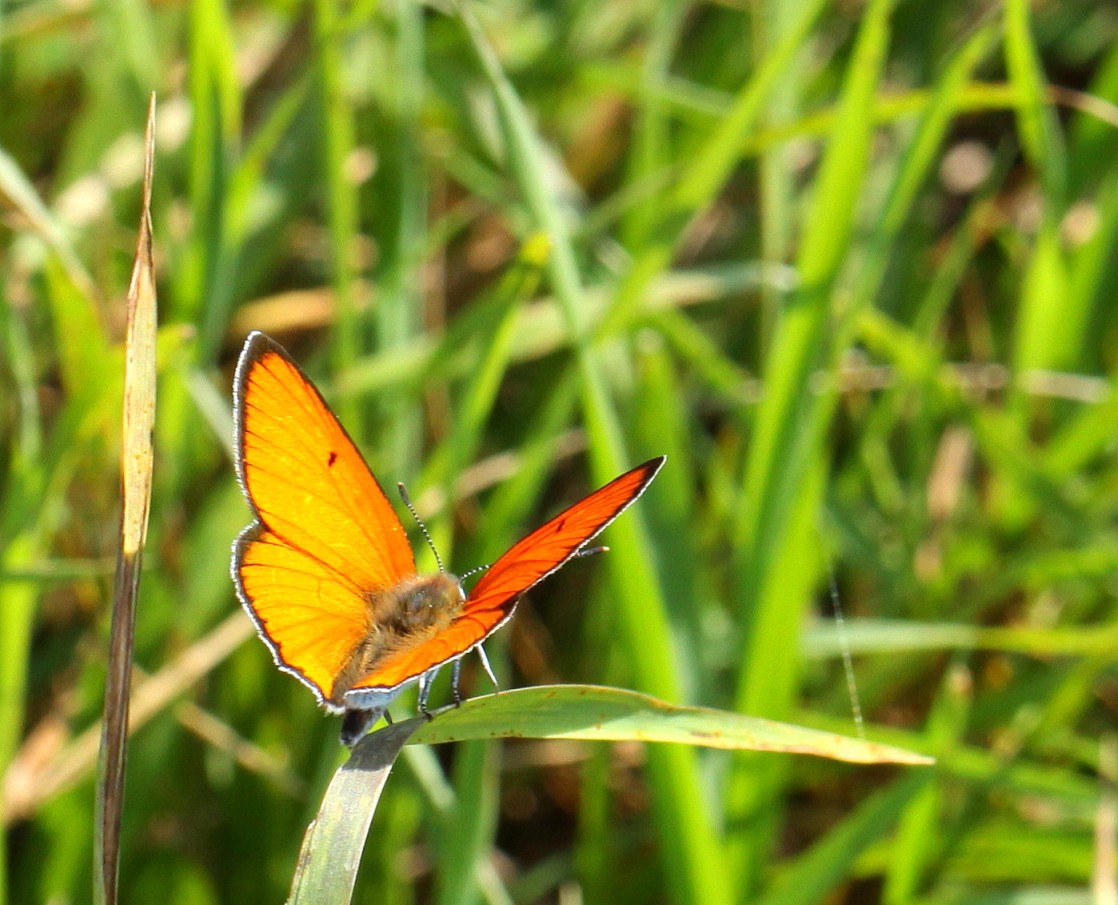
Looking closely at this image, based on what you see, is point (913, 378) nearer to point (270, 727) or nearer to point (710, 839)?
point (710, 839)

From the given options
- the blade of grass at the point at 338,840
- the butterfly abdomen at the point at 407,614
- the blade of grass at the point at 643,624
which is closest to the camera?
the blade of grass at the point at 338,840

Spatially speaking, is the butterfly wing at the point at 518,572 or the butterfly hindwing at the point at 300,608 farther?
the butterfly hindwing at the point at 300,608

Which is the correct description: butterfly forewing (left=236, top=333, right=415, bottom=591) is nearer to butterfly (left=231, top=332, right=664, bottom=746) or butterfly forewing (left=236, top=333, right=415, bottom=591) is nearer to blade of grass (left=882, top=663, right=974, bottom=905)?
butterfly (left=231, top=332, right=664, bottom=746)

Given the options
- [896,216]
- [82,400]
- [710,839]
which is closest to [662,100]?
[896,216]

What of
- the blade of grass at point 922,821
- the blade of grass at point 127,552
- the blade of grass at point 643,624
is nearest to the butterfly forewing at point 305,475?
the blade of grass at point 127,552

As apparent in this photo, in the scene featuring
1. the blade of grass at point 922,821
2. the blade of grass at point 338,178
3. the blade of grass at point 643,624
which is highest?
the blade of grass at point 338,178

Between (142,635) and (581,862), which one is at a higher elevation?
(142,635)

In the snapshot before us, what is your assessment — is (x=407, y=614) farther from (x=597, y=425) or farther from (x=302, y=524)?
(x=597, y=425)

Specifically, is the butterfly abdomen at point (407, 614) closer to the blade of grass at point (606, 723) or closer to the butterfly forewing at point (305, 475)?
the butterfly forewing at point (305, 475)
